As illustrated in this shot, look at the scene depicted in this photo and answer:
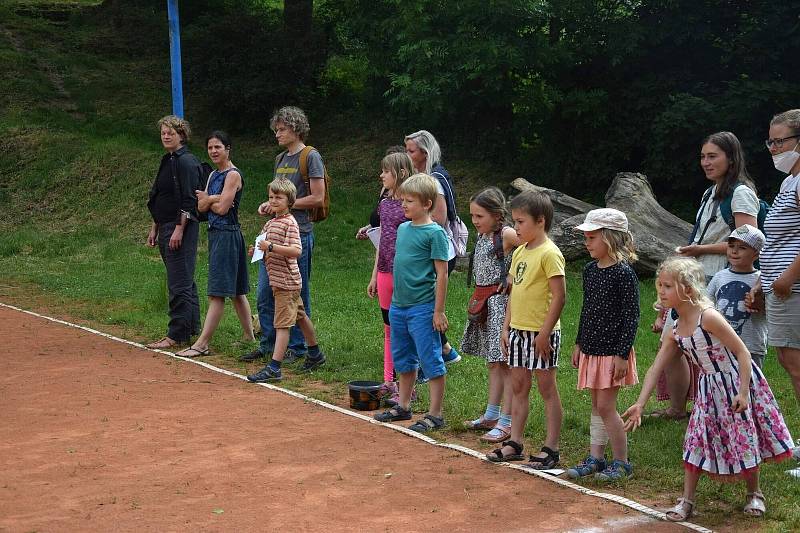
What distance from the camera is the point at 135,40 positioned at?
28.2 metres

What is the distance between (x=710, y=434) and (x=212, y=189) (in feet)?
18.4

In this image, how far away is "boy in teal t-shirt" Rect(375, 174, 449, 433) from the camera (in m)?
6.96

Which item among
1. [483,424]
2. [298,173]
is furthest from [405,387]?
[298,173]

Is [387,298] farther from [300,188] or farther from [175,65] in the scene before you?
[175,65]

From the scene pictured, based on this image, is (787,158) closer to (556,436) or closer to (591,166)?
(556,436)

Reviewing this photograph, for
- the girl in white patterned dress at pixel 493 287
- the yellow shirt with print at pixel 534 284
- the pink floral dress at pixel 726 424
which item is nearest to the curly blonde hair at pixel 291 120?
the girl in white patterned dress at pixel 493 287

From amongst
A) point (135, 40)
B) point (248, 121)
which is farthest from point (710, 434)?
point (135, 40)

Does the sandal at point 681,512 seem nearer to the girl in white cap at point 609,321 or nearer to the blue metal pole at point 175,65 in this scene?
the girl in white cap at point 609,321

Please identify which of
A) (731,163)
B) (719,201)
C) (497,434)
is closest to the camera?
(731,163)

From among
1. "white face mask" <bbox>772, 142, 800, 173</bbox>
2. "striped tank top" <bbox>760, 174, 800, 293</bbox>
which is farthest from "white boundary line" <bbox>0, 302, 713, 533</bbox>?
"white face mask" <bbox>772, 142, 800, 173</bbox>

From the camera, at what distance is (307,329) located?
888 cm

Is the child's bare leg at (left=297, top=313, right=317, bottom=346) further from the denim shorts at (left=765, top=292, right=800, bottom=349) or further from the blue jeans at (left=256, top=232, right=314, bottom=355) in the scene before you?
the denim shorts at (left=765, top=292, right=800, bottom=349)

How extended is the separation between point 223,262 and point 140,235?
29.7ft

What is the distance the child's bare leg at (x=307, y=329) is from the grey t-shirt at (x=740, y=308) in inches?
147
